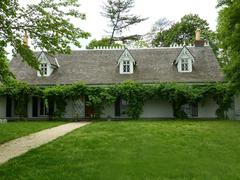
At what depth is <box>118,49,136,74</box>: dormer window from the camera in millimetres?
32778

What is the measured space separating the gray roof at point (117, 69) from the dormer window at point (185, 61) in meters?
0.47

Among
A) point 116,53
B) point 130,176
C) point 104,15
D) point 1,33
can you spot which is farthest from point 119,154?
point 104,15

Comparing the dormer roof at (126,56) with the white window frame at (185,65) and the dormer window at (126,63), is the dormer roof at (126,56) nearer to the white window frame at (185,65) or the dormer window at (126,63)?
the dormer window at (126,63)

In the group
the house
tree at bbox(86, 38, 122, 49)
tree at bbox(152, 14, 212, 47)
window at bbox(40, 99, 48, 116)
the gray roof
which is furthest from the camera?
tree at bbox(86, 38, 122, 49)

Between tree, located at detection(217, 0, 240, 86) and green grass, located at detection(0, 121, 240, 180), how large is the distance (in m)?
9.45

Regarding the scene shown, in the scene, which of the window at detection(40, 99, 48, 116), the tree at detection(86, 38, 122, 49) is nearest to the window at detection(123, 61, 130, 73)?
the window at detection(40, 99, 48, 116)

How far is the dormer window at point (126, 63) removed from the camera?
32.8 metres

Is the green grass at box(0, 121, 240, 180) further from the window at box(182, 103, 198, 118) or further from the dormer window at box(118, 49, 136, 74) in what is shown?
the dormer window at box(118, 49, 136, 74)

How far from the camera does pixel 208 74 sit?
3169cm

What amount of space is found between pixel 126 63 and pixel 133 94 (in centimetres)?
454

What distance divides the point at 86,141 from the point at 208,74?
1953 centimetres

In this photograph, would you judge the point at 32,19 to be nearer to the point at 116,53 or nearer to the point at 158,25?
the point at 116,53

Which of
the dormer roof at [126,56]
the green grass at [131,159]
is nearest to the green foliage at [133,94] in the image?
the dormer roof at [126,56]

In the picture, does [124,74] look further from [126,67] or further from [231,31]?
[231,31]
